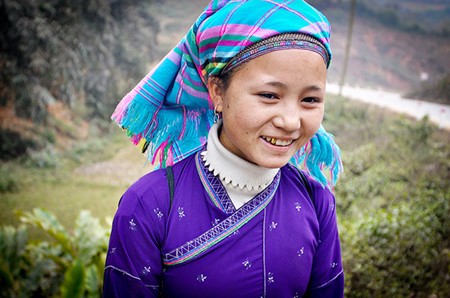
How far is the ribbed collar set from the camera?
1.26 metres

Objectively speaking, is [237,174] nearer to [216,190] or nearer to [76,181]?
[216,190]

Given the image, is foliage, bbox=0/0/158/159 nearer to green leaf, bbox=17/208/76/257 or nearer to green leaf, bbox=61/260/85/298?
green leaf, bbox=17/208/76/257

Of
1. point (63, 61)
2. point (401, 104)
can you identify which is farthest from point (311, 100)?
point (401, 104)

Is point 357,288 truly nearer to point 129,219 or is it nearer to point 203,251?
point 203,251

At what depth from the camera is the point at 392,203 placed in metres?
4.66

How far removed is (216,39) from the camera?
1128mm

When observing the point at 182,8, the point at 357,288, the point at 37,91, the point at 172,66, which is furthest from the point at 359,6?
the point at 172,66

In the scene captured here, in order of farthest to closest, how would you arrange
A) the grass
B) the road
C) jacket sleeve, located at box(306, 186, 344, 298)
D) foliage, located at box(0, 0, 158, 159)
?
the road, foliage, located at box(0, 0, 158, 159), the grass, jacket sleeve, located at box(306, 186, 344, 298)

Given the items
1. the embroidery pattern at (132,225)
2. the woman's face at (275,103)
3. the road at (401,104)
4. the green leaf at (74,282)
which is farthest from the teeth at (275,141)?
the road at (401,104)

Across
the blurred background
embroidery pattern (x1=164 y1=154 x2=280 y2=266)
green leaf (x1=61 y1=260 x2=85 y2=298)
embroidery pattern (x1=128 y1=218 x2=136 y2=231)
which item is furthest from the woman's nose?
green leaf (x1=61 y1=260 x2=85 y2=298)

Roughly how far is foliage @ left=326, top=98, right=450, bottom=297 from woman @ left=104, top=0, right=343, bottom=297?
6.68ft

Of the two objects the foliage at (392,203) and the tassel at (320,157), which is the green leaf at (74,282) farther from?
the foliage at (392,203)

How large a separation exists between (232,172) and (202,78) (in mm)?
364

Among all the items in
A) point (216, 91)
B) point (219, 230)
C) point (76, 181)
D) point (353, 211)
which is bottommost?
point (219, 230)
